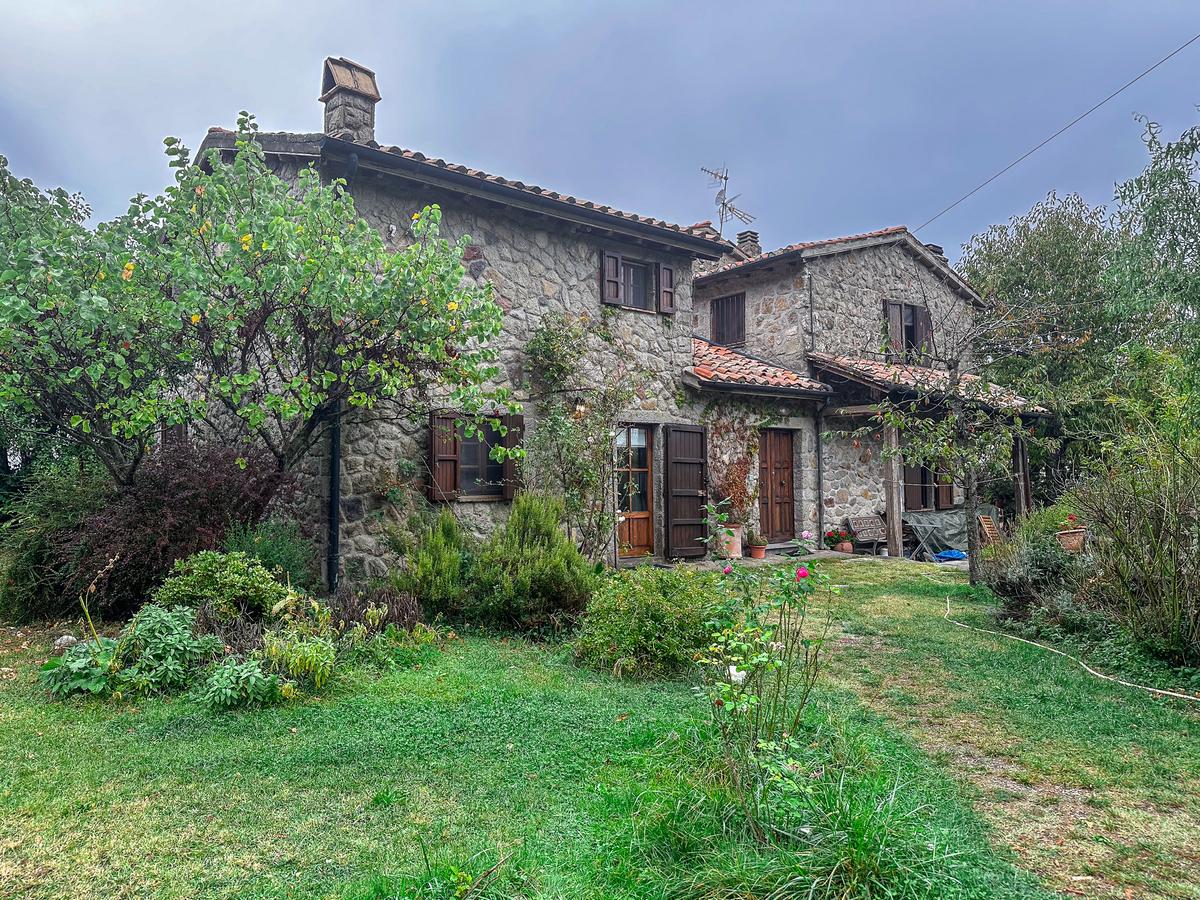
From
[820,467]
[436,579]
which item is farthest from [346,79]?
[820,467]

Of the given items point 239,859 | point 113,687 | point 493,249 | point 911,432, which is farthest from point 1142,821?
point 493,249

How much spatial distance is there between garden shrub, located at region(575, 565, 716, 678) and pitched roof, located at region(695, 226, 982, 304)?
9157 mm

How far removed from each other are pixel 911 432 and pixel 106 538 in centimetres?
886

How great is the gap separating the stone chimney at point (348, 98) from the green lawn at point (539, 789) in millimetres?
6262

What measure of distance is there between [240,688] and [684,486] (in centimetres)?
750

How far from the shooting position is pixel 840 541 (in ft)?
43.5

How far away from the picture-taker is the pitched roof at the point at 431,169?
7.87m

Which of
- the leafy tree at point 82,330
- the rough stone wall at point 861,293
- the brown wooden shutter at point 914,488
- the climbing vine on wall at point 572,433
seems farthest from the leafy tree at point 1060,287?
the leafy tree at point 82,330

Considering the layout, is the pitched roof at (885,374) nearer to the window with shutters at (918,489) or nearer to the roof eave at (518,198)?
the window with shutters at (918,489)

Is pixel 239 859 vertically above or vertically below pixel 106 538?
below

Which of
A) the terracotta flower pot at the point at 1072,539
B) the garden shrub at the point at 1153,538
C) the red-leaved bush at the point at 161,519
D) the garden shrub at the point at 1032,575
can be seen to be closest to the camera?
the garden shrub at the point at 1153,538

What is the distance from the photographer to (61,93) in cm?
809

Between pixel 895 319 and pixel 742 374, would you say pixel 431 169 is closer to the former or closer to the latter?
pixel 742 374

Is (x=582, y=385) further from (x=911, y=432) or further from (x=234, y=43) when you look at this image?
(x=234, y=43)
